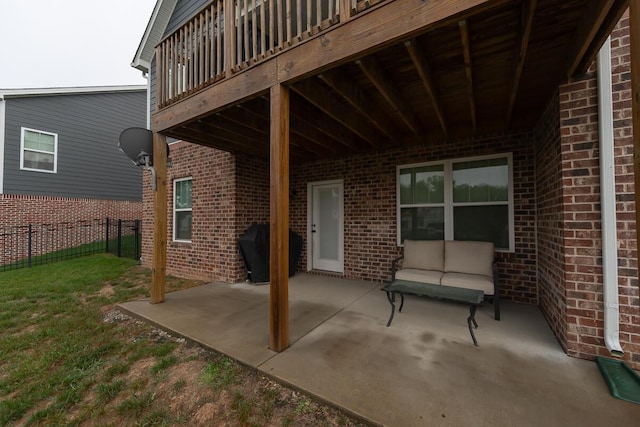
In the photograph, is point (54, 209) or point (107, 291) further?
point (54, 209)

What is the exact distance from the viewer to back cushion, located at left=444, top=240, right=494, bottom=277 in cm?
360

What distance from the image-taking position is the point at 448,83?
2.93 metres

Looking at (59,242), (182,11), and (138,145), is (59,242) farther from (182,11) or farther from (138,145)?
(182,11)

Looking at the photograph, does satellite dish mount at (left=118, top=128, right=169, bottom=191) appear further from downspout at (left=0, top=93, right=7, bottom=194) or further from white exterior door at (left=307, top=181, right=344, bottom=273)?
downspout at (left=0, top=93, right=7, bottom=194)

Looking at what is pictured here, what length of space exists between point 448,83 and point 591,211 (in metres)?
1.83

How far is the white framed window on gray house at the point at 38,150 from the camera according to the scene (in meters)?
8.00

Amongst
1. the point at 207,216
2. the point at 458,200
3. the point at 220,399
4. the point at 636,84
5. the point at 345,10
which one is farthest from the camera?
the point at 207,216

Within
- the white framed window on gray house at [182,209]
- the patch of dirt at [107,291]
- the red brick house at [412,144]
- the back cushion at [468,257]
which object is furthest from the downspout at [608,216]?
the white framed window on gray house at [182,209]

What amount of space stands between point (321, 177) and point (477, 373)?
4315 millimetres

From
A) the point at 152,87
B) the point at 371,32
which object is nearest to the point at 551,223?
the point at 371,32

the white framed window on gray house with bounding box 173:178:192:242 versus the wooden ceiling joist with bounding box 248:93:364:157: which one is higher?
the wooden ceiling joist with bounding box 248:93:364:157

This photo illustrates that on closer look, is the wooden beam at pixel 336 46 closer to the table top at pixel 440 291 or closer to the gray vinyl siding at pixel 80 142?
the table top at pixel 440 291

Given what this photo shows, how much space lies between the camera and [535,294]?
3656mm

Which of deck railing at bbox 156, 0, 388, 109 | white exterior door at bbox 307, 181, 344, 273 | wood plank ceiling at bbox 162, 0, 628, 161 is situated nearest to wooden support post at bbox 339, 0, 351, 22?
deck railing at bbox 156, 0, 388, 109
